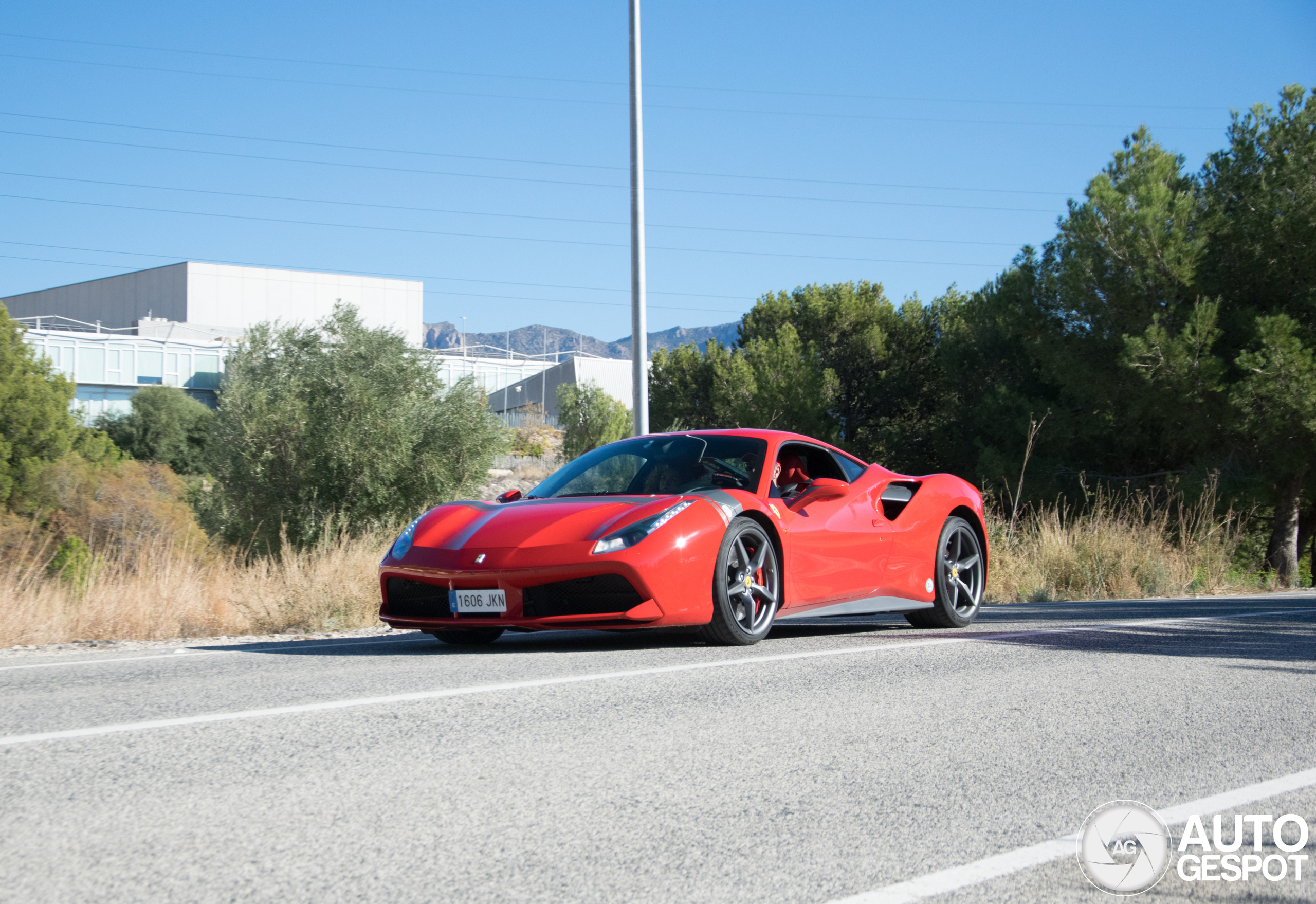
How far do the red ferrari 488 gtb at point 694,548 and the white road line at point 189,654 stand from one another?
531mm

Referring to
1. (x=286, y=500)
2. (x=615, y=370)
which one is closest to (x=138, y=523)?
(x=286, y=500)

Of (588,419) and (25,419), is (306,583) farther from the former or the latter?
(588,419)

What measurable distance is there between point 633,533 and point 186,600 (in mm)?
4647

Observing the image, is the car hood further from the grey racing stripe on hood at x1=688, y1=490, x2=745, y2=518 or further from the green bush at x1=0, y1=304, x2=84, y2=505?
the green bush at x1=0, y1=304, x2=84, y2=505

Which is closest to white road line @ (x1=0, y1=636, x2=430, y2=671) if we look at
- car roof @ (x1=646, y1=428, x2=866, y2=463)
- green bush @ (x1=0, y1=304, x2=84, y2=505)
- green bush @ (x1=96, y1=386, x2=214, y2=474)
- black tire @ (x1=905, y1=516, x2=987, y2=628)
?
car roof @ (x1=646, y1=428, x2=866, y2=463)

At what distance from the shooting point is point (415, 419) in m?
28.3

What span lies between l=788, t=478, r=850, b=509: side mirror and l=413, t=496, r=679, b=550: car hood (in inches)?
38.6

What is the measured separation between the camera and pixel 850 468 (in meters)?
8.40

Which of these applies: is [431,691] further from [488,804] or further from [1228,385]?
[1228,385]

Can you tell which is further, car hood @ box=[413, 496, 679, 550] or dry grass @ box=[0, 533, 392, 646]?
dry grass @ box=[0, 533, 392, 646]

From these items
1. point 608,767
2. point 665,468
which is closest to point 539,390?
point 665,468

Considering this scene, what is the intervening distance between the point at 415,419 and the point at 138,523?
10245 millimetres

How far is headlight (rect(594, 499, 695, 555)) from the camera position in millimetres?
6281

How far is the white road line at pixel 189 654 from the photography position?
617 centimetres
